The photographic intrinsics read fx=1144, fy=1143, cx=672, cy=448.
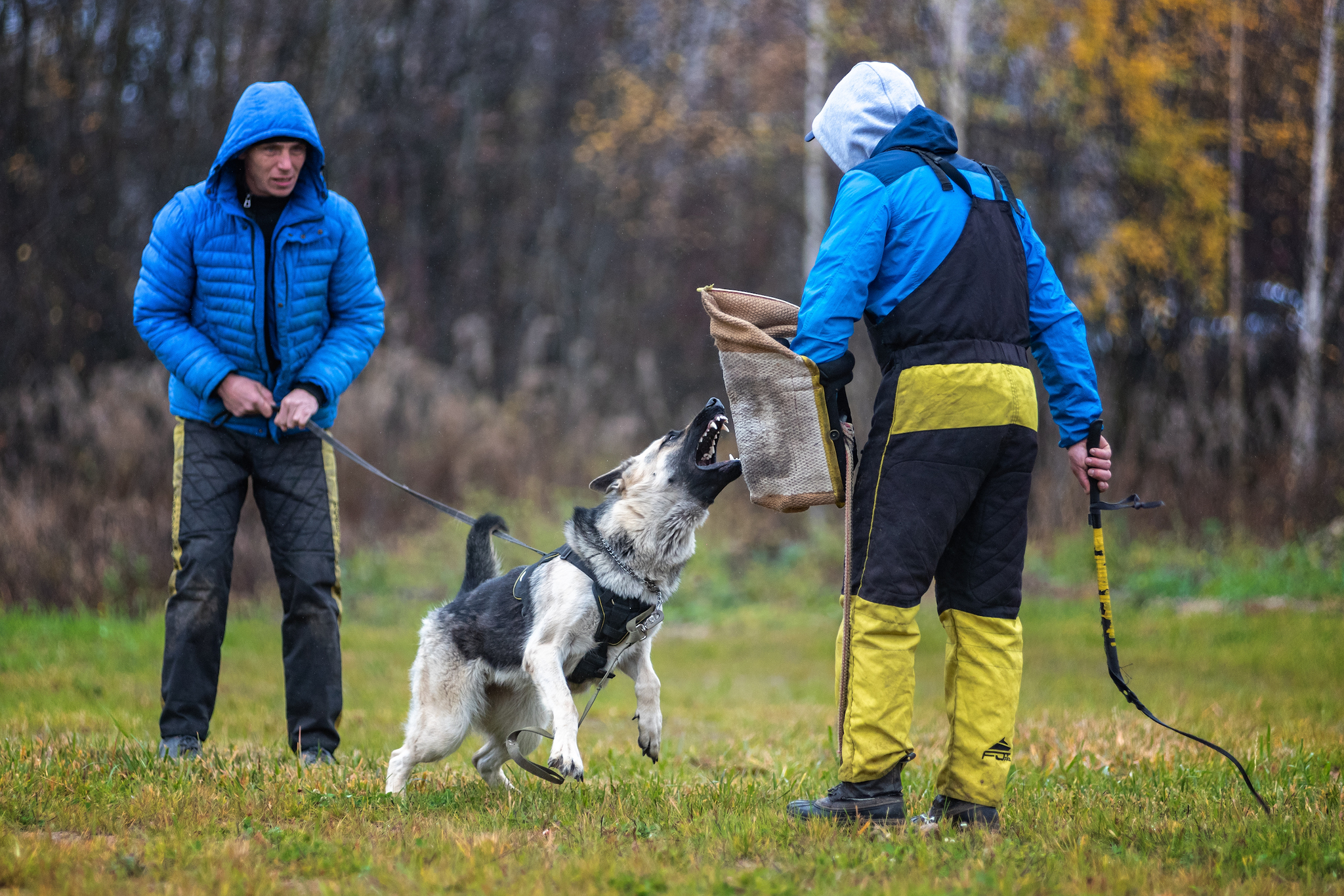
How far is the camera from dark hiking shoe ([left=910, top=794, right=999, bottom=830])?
Result: 3.68 metres

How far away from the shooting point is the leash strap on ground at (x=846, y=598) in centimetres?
367

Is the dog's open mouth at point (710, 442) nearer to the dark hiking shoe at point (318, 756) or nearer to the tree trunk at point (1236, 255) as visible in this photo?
the dark hiking shoe at point (318, 756)

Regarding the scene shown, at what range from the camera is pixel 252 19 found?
46.4 feet

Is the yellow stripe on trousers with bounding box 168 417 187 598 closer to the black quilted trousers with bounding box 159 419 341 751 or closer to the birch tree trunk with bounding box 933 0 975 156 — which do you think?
the black quilted trousers with bounding box 159 419 341 751

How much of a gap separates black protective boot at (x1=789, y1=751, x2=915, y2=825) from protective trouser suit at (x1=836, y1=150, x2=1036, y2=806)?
61 millimetres

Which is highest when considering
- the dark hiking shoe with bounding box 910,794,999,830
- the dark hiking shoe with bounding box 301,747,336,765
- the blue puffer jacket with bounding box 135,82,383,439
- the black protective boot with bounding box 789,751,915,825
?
the blue puffer jacket with bounding box 135,82,383,439

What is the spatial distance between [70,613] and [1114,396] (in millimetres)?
10937

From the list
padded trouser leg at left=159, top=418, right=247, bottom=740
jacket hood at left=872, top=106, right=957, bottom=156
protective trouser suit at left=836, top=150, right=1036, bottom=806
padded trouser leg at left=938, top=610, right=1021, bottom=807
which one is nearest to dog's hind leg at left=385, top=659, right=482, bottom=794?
padded trouser leg at left=159, top=418, right=247, bottom=740

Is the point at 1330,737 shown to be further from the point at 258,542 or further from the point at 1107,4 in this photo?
the point at 1107,4

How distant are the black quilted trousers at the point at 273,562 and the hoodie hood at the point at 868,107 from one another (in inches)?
102

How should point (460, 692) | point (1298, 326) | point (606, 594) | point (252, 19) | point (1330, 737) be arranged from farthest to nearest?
1. point (252, 19)
2. point (1298, 326)
3. point (1330, 737)
4. point (460, 692)
5. point (606, 594)

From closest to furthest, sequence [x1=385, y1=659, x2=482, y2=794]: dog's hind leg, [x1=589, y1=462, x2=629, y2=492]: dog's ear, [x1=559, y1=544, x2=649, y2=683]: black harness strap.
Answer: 1. [x1=559, y1=544, x2=649, y2=683]: black harness strap
2. [x1=385, y1=659, x2=482, y2=794]: dog's hind leg
3. [x1=589, y1=462, x2=629, y2=492]: dog's ear

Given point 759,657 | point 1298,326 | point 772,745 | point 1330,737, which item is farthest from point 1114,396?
point 772,745

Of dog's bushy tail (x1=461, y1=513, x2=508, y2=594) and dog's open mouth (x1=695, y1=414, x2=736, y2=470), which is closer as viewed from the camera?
dog's open mouth (x1=695, y1=414, x2=736, y2=470)
